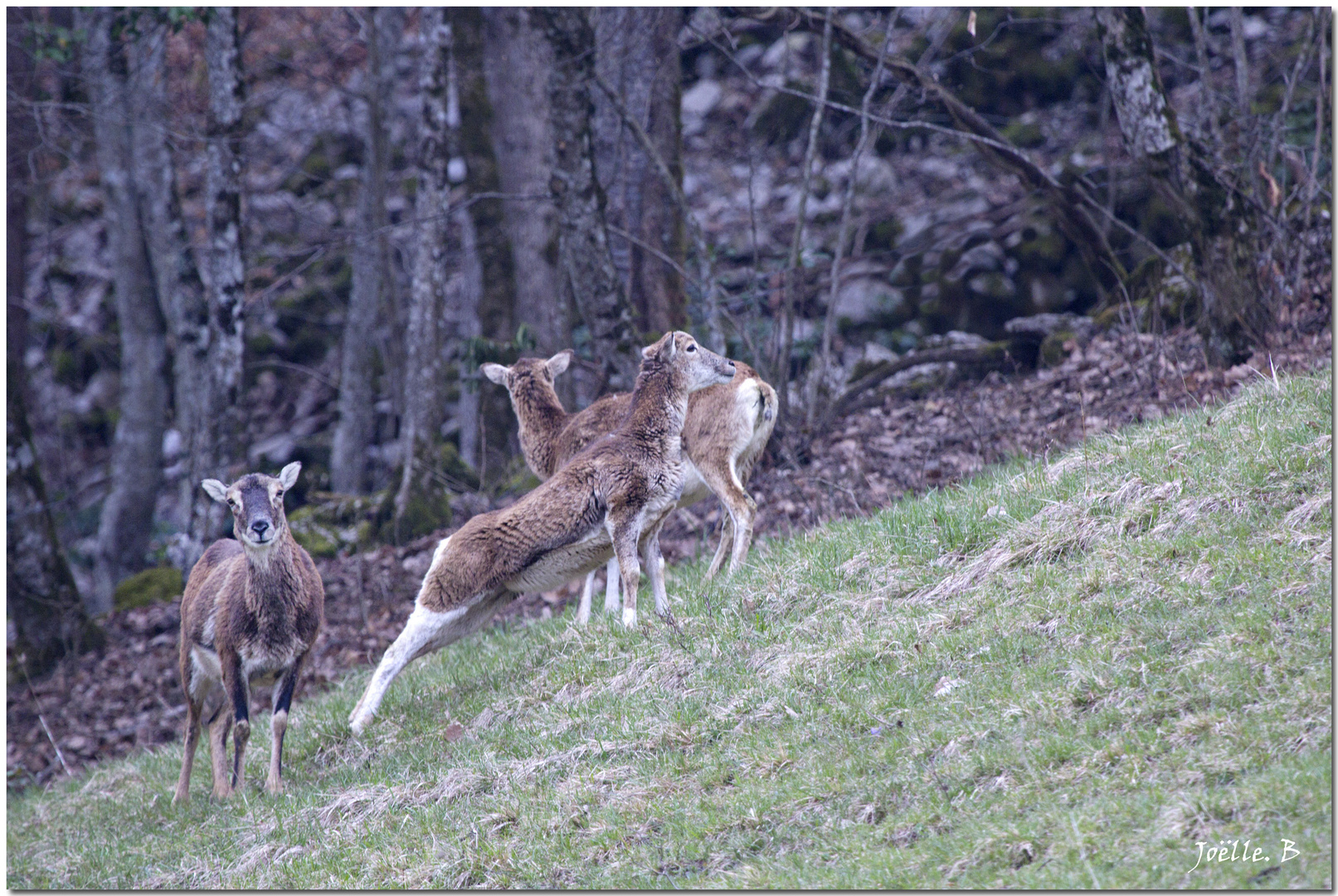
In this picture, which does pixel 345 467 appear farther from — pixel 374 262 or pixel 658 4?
pixel 658 4

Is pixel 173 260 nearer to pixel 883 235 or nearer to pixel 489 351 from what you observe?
pixel 489 351

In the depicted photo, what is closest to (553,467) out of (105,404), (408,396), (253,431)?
(408,396)

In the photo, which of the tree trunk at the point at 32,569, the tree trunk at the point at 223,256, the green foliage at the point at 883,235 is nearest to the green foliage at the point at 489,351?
the tree trunk at the point at 223,256

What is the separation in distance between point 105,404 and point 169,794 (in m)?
17.3

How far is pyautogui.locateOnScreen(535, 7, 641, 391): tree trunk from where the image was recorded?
1173 cm

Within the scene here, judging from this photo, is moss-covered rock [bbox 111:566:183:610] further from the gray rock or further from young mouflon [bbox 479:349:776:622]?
the gray rock

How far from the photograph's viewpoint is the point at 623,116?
1247 centimetres

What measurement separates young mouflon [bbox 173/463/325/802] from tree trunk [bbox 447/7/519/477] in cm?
897

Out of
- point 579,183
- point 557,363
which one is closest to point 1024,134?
point 579,183

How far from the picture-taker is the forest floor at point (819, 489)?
10287 millimetres

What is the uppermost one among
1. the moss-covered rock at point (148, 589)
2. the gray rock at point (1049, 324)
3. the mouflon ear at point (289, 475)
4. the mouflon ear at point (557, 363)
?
the mouflon ear at point (557, 363)

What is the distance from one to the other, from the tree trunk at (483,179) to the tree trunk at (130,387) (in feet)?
16.2

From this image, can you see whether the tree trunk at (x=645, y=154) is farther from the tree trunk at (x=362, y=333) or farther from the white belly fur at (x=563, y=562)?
the white belly fur at (x=563, y=562)

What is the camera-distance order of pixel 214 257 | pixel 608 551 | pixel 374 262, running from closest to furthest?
pixel 608 551
pixel 214 257
pixel 374 262
